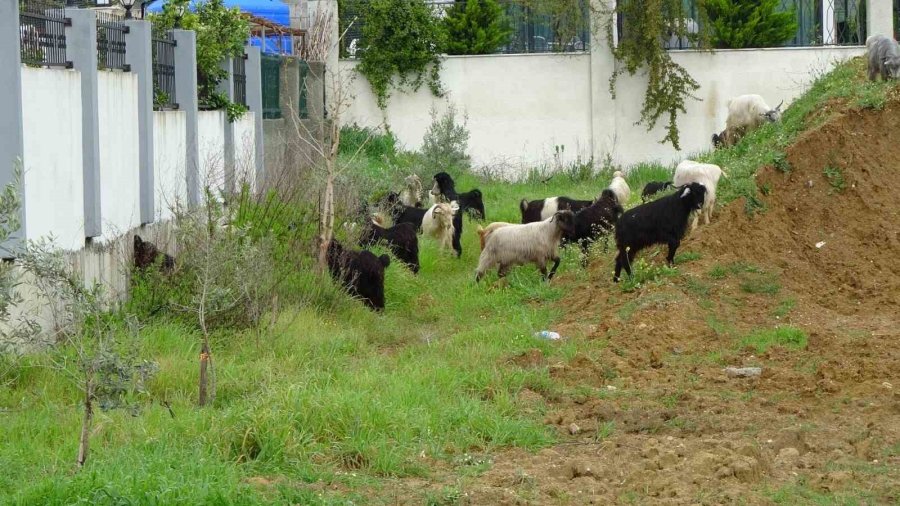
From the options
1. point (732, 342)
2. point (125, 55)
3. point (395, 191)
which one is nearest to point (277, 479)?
point (732, 342)

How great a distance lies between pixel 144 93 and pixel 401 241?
3.65 metres

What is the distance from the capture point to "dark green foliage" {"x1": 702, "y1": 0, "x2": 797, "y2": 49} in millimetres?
25047

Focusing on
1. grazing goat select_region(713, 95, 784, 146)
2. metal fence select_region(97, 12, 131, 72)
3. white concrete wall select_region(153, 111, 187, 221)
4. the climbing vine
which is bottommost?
white concrete wall select_region(153, 111, 187, 221)

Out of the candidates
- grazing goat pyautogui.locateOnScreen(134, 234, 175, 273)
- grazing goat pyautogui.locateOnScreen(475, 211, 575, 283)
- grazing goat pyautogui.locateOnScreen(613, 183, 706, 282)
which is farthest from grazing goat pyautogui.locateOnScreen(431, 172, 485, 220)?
grazing goat pyautogui.locateOnScreen(134, 234, 175, 273)

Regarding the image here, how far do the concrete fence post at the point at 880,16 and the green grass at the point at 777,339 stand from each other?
50.1 feet

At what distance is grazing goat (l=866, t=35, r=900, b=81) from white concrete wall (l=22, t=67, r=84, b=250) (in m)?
11.0

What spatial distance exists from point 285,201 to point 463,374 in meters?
4.35

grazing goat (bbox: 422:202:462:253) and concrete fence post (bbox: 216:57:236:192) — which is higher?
concrete fence post (bbox: 216:57:236:192)

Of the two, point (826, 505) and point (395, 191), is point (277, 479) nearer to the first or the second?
point (826, 505)

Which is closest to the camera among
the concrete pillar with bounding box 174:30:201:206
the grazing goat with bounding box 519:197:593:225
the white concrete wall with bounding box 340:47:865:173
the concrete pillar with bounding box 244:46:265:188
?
the concrete pillar with bounding box 174:30:201:206

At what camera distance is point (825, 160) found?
49.4 ft

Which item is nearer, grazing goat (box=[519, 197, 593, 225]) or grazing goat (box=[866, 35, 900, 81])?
grazing goat (box=[519, 197, 593, 225])

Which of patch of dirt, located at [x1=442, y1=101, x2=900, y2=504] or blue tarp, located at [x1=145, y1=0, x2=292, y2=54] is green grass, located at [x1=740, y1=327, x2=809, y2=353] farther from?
blue tarp, located at [x1=145, y1=0, x2=292, y2=54]

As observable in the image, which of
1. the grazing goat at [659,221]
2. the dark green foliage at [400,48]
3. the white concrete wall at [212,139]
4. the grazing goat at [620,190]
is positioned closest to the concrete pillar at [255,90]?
the white concrete wall at [212,139]
